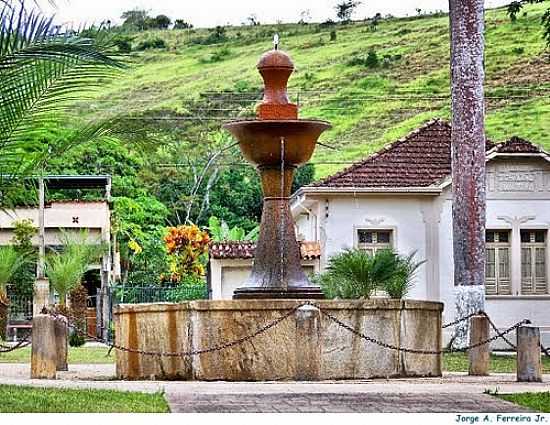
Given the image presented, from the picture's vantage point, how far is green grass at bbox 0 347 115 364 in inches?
634

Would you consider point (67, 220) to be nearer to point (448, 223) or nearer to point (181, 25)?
point (181, 25)

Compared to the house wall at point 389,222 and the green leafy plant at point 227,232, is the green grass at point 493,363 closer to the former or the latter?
the house wall at point 389,222

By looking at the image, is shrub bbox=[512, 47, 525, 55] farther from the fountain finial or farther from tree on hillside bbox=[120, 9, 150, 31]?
the fountain finial

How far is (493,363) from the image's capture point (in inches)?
639

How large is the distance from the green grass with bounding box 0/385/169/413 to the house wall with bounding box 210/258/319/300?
48.0 feet

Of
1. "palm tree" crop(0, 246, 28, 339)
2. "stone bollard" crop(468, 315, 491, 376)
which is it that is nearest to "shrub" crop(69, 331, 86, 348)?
"palm tree" crop(0, 246, 28, 339)

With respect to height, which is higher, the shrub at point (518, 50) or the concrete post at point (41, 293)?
the shrub at point (518, 50)

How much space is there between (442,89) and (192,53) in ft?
39.4

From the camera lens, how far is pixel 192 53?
80.7 ft

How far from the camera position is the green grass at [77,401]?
873 centimetres

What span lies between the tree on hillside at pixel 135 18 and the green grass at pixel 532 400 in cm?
366

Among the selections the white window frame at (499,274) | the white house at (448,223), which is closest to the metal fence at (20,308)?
the white house at (448,223)
